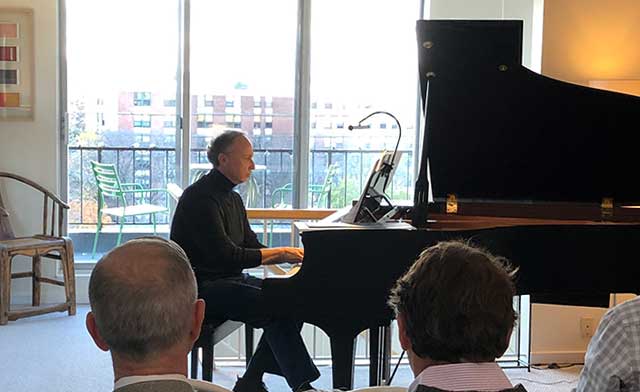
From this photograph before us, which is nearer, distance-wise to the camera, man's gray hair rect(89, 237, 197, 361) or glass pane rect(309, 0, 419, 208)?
man's gray hair rect(89, 237, 197, 361)

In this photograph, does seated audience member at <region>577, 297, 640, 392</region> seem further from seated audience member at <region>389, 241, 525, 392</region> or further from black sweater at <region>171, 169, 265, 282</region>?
black sweater at <region>171, 169, 265, 282</region>

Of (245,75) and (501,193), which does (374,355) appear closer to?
(501,193)

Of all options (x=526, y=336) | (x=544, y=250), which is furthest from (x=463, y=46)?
(x=526, y=336)

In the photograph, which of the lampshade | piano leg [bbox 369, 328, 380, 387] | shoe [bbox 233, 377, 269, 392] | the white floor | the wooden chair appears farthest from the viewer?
the wooden chair

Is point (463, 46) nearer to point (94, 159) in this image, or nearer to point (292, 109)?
point (292, 109)

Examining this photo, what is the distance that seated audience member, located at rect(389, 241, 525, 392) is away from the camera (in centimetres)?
124

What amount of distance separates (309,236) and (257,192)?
3.15 m

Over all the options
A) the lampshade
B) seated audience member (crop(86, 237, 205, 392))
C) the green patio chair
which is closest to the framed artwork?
the green patio chair

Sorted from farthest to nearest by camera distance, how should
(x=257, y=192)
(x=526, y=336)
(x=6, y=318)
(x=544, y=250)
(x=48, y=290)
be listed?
(x=257, y=192), (x=48, y=290), (x=6, y=318), (x=526, y=336), (x=544, y=250)

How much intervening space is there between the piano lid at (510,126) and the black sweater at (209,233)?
917mm

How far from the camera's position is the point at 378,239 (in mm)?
2695

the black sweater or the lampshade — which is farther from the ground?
the lampshade

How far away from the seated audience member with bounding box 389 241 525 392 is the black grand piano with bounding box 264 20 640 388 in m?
1.40

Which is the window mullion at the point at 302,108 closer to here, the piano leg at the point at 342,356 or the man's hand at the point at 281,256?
the man's hand at the point at 281,256
